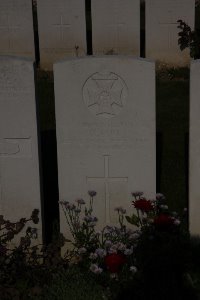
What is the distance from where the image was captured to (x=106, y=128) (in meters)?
4.79

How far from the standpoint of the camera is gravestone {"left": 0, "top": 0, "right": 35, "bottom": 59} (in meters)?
11.5

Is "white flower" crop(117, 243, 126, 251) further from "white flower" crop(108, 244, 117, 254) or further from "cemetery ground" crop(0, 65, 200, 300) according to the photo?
"cemetery ground" crop(0, 65, 200, 300)

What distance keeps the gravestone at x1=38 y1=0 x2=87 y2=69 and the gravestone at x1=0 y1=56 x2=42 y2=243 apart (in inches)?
274

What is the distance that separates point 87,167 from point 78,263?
805 mm

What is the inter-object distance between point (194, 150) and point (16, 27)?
7585mm

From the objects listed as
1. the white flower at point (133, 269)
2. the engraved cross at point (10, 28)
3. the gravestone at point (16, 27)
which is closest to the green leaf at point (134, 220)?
the white flower at point (133, 269)

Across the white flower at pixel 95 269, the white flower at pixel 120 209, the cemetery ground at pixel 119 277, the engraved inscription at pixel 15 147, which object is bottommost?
the cemetery ground at pixel 119 277

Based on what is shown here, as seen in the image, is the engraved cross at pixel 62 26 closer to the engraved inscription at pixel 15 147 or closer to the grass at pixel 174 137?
the grass at pixel 174 137

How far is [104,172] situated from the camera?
4.93 m

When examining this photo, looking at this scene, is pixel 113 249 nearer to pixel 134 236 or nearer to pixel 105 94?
pixel 134 236

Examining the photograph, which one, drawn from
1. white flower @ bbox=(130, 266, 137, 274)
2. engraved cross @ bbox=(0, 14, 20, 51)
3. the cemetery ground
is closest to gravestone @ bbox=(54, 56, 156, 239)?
the cemetery ground

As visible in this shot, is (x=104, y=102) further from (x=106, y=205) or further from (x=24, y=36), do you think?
(x=24, y=36)

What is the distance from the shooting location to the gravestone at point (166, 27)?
37.5 feet

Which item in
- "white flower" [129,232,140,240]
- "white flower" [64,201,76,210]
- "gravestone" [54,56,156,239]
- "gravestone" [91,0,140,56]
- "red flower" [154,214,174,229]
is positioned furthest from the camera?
"gravestone" [91,0,140,56]
